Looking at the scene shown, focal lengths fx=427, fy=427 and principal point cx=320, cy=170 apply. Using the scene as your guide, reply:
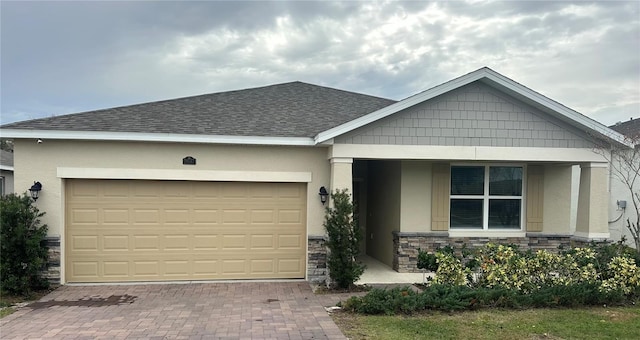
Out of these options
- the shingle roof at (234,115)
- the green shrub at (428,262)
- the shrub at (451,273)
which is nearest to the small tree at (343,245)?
the green shrub at (428,262)

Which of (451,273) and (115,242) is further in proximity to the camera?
(115,242)

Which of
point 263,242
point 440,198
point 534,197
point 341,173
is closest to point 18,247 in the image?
point 263,242

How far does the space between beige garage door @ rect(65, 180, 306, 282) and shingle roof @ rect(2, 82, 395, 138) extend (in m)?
1.16

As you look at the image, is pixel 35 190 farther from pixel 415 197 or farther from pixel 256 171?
pixel 415 197

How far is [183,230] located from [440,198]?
584 cm

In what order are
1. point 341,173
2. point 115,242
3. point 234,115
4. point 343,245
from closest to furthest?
point 343,245 → point 341,173 → point 115,242 → point 234,115

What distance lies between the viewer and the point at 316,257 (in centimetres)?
931

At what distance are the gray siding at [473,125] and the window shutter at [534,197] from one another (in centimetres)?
111

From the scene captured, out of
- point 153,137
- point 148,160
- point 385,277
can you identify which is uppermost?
point 153,137

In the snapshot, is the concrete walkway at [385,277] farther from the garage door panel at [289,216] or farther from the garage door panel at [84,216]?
the garage door panel at [84,216]

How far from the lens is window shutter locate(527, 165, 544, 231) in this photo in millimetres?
10297

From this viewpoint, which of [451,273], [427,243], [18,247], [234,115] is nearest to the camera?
[451,273]

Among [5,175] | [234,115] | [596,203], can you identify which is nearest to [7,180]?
[5,175]

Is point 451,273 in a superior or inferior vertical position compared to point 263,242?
inferior
